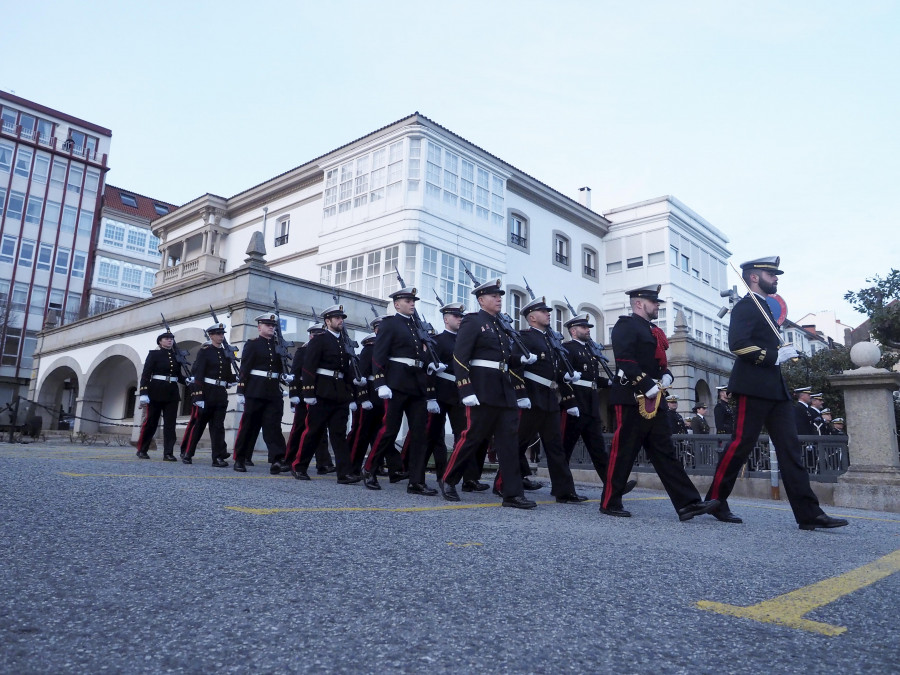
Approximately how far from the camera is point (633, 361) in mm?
6004

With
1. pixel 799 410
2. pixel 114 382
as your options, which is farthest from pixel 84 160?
pixel 799 410

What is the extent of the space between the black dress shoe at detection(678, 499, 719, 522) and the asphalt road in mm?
737

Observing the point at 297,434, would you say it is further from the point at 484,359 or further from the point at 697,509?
the point at 697,509

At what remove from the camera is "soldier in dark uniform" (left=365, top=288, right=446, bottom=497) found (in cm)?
731

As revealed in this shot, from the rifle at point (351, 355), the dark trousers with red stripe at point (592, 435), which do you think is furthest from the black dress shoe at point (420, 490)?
the rifle at point (351, 355)

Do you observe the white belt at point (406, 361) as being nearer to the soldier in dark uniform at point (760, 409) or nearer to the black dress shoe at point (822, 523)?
the soldier in dark uniform at point (760, 409)

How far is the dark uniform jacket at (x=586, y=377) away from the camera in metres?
8.40

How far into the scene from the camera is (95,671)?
1.79 meters

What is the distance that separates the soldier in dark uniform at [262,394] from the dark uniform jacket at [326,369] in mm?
1651

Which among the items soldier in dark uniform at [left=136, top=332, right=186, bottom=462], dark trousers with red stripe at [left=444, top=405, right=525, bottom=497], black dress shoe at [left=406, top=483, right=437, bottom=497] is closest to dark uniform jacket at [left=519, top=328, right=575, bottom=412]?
dark trousers with red stripe at [left=444, top=405, right=525, bottom=497]

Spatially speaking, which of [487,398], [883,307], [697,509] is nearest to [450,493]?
[487,398]

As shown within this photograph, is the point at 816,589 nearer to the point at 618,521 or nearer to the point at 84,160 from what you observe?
the point at 618,521

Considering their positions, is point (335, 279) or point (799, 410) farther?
point (335, 279)

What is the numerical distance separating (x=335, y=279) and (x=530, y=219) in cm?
907
